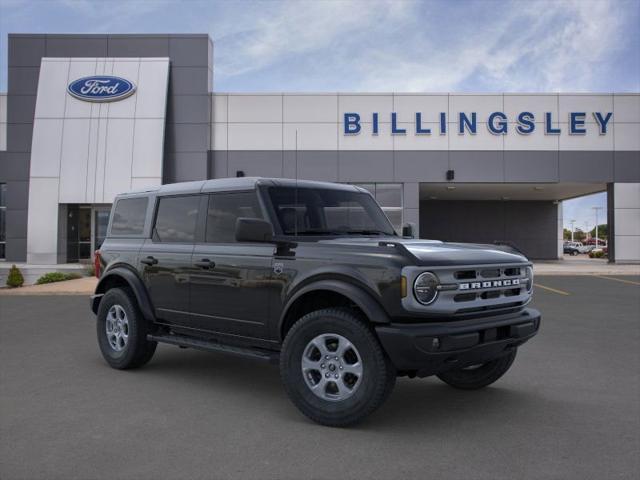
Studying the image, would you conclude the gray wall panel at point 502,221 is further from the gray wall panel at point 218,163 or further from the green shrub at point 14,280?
the green shrub at point 14,280

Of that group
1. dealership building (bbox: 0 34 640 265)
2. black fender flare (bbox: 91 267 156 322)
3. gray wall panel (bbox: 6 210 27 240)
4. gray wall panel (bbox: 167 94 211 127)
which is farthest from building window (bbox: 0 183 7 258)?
black fender flare (bbox: 91 267 156 322)

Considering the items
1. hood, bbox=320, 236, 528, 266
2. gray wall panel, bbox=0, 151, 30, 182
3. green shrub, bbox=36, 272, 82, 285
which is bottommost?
green shrub, bbox=36, 272, 82, 285

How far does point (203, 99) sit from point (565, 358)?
881 inches

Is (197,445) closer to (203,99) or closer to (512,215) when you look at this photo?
(203,99)

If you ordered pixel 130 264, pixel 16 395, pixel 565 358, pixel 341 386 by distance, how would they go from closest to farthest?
1. pixel 341 386
2. pixel 16 395
3. pixel 130 264
4. pixel 565 358

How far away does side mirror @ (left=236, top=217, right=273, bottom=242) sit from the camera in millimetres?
4625

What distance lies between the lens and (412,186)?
86.7ft

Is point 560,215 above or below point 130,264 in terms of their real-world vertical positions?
above

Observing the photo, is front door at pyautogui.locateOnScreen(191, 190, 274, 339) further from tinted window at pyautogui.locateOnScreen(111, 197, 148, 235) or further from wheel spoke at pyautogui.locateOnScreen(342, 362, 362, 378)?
tinted window at pyautogui.locateOnScreen(111, 197, 148, 235)

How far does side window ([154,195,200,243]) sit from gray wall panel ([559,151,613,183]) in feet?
79.1

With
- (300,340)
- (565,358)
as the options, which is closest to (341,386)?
(300,340)

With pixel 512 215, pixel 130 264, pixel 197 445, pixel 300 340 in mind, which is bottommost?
pixel 197 445

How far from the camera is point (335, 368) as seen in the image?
14.4 feet

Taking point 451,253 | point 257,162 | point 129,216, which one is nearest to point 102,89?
point 257,162
